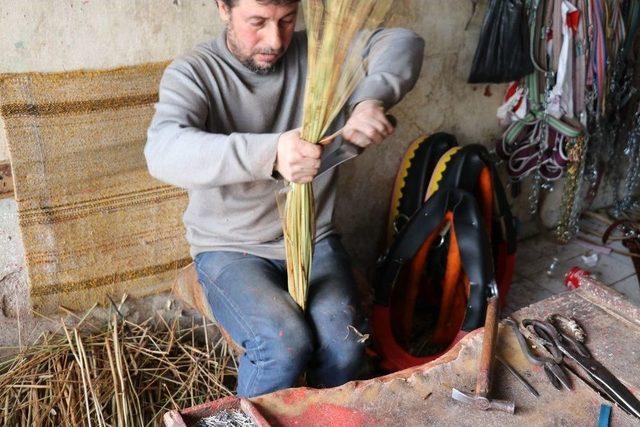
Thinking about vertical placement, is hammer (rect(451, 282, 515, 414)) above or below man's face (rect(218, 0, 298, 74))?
below

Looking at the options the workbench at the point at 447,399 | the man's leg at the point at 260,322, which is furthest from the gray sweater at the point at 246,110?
the workbench at the point at 447,399

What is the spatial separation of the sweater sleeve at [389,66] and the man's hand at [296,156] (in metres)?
0.37

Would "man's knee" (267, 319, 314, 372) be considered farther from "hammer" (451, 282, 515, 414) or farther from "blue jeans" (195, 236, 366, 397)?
"hammer" (451, 282, 515, 414)

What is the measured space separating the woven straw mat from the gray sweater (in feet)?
0.73

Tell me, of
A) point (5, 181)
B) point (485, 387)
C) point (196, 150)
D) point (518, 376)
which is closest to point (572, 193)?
point (518, 376)

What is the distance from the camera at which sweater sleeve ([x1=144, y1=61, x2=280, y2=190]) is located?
1.53 metres

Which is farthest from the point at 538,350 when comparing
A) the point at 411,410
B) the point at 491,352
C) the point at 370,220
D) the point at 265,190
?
the point at 370,220

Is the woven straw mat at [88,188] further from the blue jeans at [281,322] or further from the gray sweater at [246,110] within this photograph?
the blue jeans at [281,322]

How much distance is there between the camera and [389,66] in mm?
1939

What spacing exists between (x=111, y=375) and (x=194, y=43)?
3.64 ft

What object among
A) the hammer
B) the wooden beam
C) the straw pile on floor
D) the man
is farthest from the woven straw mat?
the hammer

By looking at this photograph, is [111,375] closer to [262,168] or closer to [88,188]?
[88,188]

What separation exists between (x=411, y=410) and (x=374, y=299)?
1054 mm

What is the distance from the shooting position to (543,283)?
3.11m
